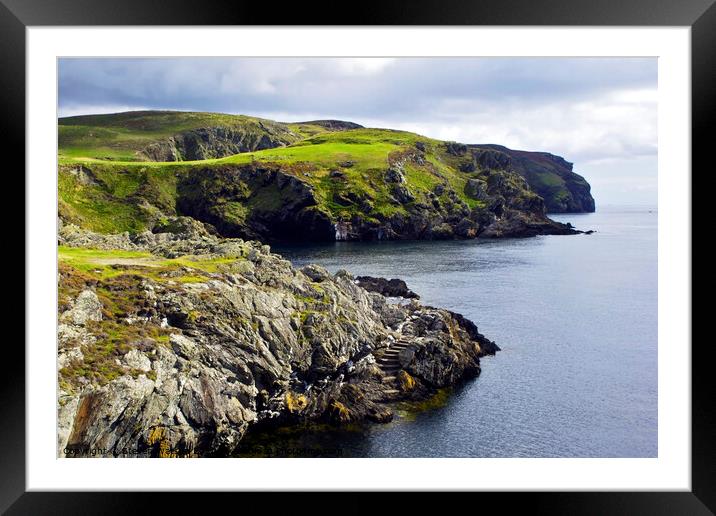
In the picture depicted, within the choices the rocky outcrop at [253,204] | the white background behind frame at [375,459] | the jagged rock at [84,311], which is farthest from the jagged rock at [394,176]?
the white background behind frame at [375,459]

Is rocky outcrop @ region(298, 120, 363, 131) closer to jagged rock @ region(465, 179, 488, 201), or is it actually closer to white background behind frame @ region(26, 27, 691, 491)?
jagged rock @ region(465, 179, 488, 201)

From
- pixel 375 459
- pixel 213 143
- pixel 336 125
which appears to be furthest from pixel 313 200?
pixel 375 459

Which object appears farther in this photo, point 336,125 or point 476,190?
point 336,125

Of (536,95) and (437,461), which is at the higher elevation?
(536,95)
